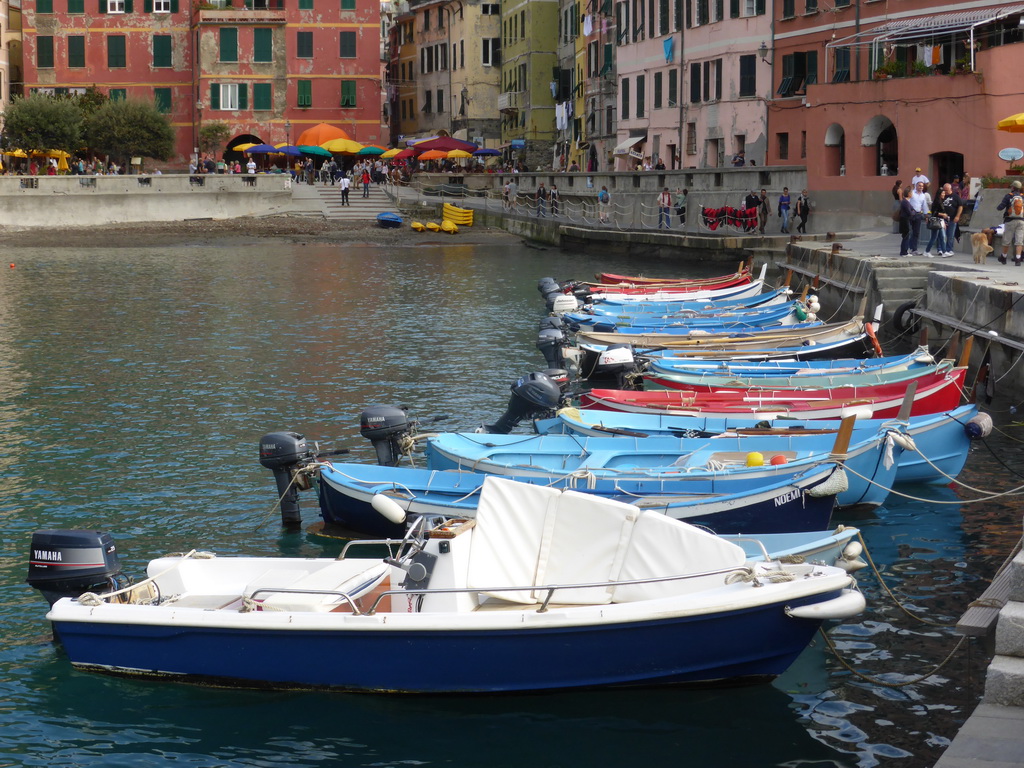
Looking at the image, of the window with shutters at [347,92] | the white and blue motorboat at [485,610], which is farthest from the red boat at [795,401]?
the window with shutters at [347,92]

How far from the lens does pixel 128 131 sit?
71250 mm

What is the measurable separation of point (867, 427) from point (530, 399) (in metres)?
3.93

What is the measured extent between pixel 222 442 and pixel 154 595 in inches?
342

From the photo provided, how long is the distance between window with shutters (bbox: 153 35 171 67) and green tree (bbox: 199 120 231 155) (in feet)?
17.8

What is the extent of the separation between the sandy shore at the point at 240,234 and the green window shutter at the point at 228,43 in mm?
18300

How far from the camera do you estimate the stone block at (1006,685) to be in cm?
798

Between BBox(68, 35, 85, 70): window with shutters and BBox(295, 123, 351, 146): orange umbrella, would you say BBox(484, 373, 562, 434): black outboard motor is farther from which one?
BBox(68, 35, 85, 70): window with shutters

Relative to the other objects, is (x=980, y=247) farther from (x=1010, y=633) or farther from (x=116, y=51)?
(x=116, y=51)

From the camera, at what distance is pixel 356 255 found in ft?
178

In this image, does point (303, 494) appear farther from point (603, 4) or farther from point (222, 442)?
point (603, 4)

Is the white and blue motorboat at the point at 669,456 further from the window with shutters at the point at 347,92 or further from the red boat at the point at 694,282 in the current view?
the window with shutters at the point at 347,92

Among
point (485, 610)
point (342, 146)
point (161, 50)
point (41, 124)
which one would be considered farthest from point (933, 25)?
point (161, 50)

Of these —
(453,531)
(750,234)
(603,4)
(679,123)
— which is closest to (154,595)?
(453,531)

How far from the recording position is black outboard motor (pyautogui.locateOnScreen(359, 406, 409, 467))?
15.2 m
